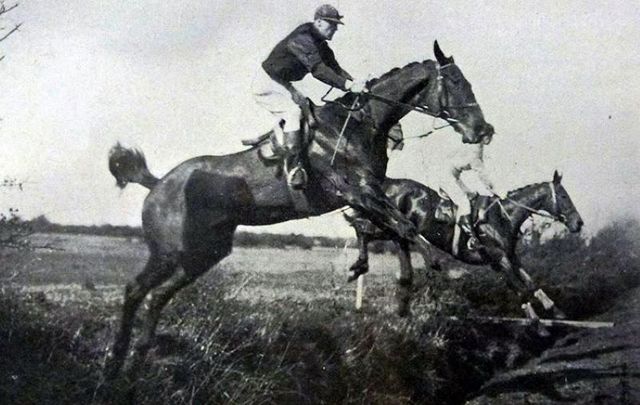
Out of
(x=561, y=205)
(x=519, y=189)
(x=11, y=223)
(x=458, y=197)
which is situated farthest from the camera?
(x=519, y=189)

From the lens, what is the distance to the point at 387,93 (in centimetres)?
615

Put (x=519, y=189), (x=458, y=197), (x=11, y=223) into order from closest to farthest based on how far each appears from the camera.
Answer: (x=11, y=223), (x=458, y=197), (x=519, y=189)

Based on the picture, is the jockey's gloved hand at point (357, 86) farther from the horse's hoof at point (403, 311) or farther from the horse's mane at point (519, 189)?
the horse's mane at point (519, 189)

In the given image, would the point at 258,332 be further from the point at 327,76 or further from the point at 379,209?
the point at 327,76

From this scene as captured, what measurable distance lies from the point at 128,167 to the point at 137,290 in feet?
2.83

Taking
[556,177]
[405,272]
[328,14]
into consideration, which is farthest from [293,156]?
[556,177]

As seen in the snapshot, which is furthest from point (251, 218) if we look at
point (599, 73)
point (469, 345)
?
point (599, 73)

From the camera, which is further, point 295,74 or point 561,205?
point 561,205

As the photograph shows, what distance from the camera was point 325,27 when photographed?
594 centimetres

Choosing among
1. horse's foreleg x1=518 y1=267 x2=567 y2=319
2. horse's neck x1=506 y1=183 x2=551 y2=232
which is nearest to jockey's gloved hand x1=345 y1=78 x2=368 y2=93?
horse's foreleg x1=518 y1=267 x2=567 y2=319

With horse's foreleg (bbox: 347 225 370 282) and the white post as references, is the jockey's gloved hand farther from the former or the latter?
the white post

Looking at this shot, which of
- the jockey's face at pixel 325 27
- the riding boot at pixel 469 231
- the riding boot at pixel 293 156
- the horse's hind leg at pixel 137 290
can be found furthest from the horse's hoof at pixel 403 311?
the jockey's face at pixel 325 27

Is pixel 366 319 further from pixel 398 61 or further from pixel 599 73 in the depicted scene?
pixel 599 73

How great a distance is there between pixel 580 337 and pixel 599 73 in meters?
2.47
